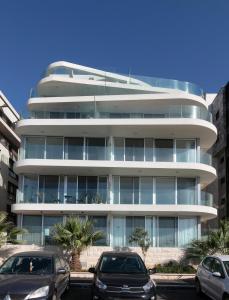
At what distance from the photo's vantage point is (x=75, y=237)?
2831 cm

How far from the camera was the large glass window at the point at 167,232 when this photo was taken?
105ft

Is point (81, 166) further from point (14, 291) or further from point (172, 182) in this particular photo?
point (14, 291)

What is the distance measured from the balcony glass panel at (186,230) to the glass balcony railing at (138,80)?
9797mm

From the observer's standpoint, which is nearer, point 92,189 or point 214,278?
point 214,278

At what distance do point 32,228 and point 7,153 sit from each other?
40.6 feet

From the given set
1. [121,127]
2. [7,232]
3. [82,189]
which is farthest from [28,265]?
[121,127]

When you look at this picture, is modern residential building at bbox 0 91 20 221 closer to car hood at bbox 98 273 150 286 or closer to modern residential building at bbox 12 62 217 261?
modern residential building at bbox 12 62 217 261

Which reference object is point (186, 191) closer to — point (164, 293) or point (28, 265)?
point (164, 293)

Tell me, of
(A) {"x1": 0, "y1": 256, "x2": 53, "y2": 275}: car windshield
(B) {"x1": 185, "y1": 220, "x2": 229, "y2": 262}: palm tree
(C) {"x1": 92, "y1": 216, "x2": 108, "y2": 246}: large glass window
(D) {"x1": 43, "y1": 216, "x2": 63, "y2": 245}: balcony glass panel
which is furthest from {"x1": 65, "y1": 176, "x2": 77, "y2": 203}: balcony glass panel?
(A) {"x1": 0, "y1": 256, "x2": 53, "y2": 275}: car windshield

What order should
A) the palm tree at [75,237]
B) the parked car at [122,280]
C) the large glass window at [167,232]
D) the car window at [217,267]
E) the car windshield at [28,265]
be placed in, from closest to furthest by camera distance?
the parked car at [122,280], the car windshield at [28,265], the car window at [217,267], the palm tree at [75,237], the large glass window at [167,232]

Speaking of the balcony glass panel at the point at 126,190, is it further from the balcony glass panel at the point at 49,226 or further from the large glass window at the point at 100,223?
A: the balcony glass panel at the point at 49,226

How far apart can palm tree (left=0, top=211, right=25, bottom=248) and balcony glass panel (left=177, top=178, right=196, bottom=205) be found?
1061 cm

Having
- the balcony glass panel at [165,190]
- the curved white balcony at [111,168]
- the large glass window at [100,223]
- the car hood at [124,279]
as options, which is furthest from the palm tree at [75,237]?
the car hood at [124,279]

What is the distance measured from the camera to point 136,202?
3209 centimetres
